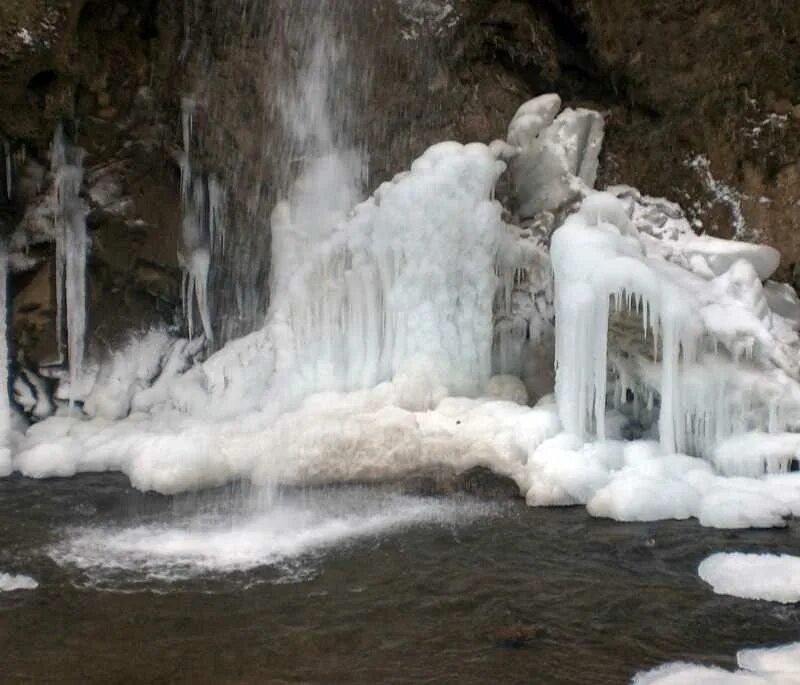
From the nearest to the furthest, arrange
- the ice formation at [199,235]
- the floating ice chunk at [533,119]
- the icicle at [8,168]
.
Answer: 1. the floating ice chunk at [533,119]
2. the icicle at [8,168]
3. the ice formation at [199,235]

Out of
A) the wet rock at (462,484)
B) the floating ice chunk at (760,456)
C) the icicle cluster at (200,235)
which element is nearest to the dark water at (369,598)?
the wet rock at (462,484)

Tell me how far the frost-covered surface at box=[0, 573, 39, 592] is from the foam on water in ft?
1.15

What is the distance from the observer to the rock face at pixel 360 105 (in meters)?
10.9

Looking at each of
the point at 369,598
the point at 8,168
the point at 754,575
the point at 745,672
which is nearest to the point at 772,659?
the point at 745,672

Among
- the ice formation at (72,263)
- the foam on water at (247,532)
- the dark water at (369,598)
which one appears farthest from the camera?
the ice formation at (72,263)

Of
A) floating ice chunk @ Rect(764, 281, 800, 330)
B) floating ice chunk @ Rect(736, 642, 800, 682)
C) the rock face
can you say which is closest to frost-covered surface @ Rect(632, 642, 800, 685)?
floating ice chunk @ Rect(736, 642, 800, 682)

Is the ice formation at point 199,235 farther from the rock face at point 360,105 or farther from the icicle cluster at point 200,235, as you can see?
the rock face at point 360,105

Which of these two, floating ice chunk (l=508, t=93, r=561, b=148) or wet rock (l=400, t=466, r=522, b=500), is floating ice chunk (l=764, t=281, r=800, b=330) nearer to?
floating ice chunk (l=508, t=93, r=561, b=148)

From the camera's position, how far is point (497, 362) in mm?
10352

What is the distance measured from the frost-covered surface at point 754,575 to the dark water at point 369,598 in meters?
0.13

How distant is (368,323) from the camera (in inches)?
405

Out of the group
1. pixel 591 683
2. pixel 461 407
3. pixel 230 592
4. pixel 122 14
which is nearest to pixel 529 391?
pixel 461 407

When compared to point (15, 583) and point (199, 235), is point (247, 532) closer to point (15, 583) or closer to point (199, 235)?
point (15, 583)

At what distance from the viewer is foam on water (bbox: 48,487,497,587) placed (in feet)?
20.7
